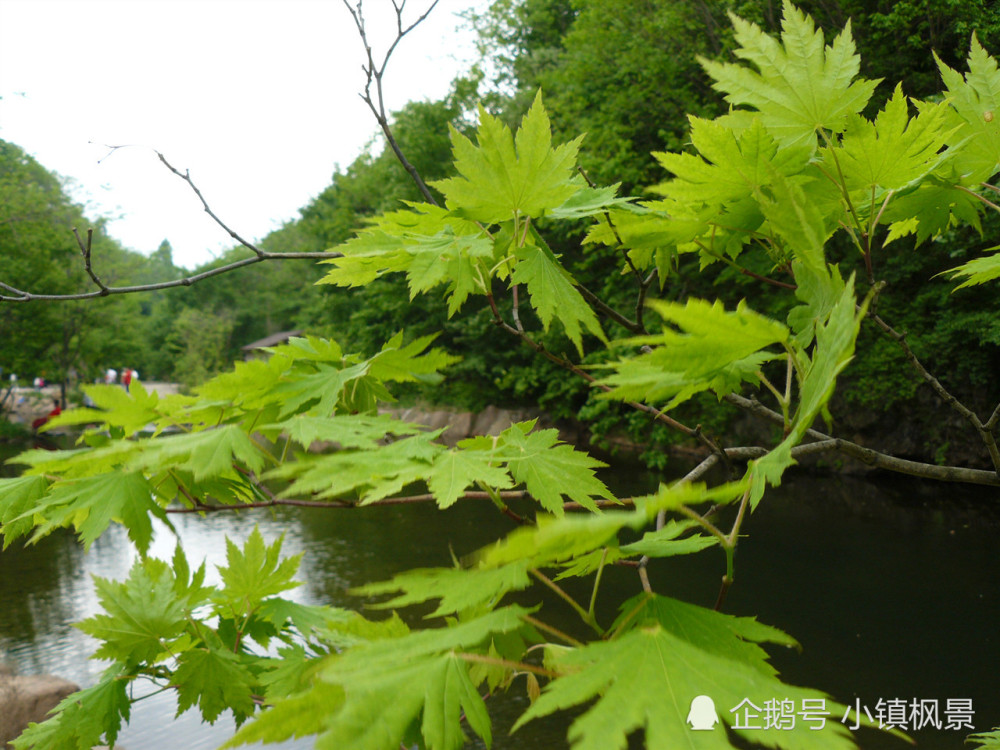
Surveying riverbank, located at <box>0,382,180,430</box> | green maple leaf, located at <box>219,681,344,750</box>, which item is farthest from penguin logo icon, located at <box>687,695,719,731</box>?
riverbank, located at <box>0,382,180,430</box>

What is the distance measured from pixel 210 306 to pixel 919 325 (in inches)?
1524

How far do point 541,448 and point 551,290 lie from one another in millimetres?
256

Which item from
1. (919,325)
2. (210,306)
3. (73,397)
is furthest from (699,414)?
(210,306)

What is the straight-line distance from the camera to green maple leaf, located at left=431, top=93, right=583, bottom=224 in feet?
2.96

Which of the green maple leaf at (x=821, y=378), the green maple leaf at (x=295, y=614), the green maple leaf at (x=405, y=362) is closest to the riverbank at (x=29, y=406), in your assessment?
the green maple leaf at (x=295, y=614)

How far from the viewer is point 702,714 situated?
467 mm

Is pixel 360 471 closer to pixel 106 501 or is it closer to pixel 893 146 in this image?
pixel 106 501

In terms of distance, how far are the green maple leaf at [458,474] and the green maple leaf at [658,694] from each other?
0.64 ft

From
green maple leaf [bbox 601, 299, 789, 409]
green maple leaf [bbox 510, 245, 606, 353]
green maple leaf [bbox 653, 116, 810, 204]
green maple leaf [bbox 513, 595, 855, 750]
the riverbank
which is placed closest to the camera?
green maple leaf [bbox 513, 595, 855, 750]

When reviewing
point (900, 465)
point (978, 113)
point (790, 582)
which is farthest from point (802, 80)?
point (790, 582)

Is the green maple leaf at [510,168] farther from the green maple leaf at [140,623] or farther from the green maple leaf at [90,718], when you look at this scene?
the green maple leaf at [90,718]

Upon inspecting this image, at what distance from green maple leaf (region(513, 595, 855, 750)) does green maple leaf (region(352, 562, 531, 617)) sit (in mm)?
84

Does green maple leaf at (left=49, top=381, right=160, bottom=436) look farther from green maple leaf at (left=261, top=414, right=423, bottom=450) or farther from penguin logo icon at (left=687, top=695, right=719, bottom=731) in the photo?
penguin logo icon at (left=687, top=695, right=719, bottom=731)

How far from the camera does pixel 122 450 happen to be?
A: 0.68 metres
